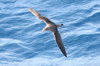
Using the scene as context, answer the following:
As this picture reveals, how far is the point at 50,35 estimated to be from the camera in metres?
15.1

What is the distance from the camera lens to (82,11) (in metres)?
16.7

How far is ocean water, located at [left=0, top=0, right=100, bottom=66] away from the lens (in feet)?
46.5

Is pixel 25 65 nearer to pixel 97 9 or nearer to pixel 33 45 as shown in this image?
pixel 33 45

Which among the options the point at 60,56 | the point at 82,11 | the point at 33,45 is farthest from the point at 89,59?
the point at 82,11

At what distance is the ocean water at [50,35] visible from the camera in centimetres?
1418

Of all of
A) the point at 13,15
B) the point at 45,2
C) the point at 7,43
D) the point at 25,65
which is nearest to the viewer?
the point at 25,65

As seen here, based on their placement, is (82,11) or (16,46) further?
(82,11)

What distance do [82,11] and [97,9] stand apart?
2.21 feet

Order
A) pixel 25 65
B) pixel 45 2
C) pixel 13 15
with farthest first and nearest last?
pixel 45 2, pixel 13 15, pixel 25 65

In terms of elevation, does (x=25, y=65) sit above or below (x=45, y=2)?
below

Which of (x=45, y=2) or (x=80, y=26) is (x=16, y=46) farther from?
(x=45, y=2)

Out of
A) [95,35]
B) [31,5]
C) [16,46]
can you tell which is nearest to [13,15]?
[31,5]

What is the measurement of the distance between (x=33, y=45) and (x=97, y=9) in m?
3.51

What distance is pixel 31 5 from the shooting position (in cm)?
1744
